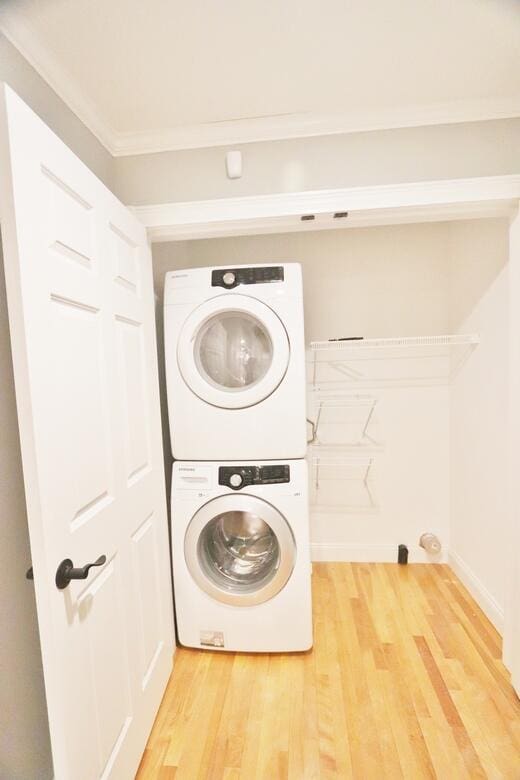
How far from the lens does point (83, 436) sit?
944mm

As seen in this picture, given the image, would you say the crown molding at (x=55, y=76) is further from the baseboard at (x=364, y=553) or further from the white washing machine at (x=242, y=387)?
the baseboard at (x=364, y=553)

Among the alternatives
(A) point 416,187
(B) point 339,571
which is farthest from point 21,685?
(A) point 416,187

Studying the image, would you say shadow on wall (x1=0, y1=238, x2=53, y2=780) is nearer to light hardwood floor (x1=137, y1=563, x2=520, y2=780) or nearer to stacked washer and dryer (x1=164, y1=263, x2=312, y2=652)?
light hardwood floor (x1=137, y1=563, x2=520, y2=780)

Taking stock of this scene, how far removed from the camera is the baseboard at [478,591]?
5.80 ft

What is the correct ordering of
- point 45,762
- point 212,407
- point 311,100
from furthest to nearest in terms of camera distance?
point 212,407 < point 311,100 < point 45,762

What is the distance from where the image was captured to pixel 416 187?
4.54ft

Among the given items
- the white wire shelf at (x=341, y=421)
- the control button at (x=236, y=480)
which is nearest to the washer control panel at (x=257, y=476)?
the control button at (x=236, y=480)

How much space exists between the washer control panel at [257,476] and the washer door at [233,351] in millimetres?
305

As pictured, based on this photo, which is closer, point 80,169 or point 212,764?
point 80,169

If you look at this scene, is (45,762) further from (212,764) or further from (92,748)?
(212,764)

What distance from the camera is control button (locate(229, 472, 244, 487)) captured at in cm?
161

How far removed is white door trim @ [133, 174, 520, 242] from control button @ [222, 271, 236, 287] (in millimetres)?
172

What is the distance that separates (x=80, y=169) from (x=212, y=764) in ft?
6.52

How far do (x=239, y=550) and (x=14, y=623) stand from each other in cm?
108
